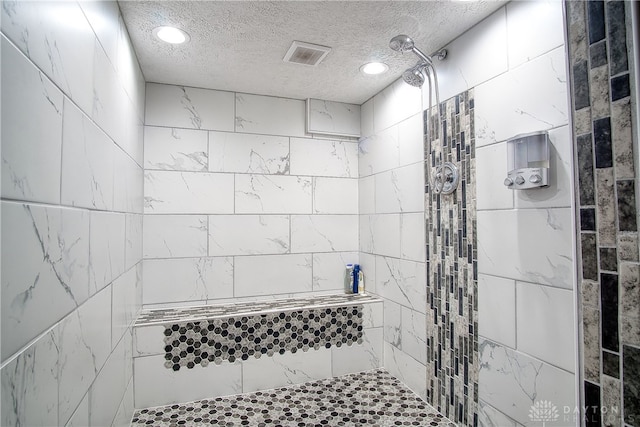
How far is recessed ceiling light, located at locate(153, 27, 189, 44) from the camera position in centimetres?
166

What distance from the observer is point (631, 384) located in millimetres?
676

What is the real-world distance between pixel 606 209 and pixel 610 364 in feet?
1.06

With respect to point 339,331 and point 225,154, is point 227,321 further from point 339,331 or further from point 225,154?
point 225,154

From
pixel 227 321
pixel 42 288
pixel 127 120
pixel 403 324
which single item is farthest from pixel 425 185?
pixel 42 288

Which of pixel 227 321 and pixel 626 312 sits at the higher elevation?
pixel 626 312

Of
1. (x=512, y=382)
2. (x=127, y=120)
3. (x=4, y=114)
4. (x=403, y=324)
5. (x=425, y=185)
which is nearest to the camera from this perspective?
(x=4, y=114)

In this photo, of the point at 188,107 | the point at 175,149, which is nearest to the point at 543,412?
the point at 175,149

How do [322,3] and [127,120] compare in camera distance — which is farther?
[127,120]

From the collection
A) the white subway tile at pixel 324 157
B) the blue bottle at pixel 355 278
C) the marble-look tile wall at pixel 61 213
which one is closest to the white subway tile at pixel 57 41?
the marble-look tile wall at pixel 61 213

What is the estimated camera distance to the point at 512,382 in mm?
1408

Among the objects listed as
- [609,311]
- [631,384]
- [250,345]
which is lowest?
[250,345]

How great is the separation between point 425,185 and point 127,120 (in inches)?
63.7

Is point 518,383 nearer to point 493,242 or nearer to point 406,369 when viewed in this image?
point 493,242

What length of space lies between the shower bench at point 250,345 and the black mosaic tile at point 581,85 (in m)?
1.83
